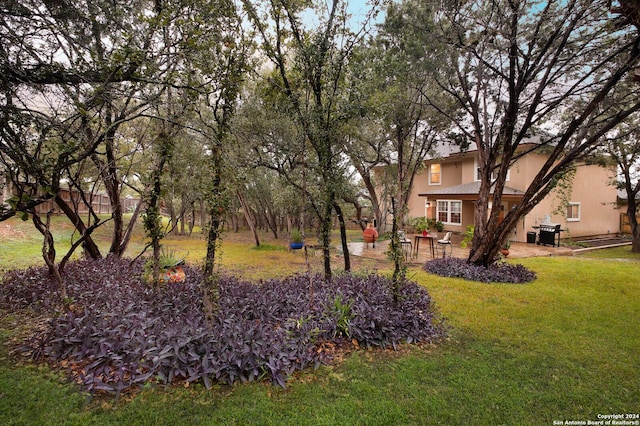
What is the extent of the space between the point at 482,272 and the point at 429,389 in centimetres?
565

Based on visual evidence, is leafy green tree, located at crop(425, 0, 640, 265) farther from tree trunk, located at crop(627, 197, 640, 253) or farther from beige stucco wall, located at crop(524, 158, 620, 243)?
tree trunk, located at crop(627, 197, 640, 253)

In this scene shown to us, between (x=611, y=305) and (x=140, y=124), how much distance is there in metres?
10.3

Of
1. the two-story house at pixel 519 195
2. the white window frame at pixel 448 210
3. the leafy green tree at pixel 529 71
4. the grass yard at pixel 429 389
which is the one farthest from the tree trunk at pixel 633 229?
the grass yard at pixel 429 389

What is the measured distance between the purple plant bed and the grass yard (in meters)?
0.17

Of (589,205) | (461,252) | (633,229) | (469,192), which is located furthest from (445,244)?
(589,205)

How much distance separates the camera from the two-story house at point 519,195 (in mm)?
14508

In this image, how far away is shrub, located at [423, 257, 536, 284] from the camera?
7.34 m

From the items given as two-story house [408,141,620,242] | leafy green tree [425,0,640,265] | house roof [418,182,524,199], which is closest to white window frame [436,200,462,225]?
two-story house [408,141,620,242]

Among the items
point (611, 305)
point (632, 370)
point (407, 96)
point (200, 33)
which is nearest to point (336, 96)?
point (200, 33)

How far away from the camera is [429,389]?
9.41 ft

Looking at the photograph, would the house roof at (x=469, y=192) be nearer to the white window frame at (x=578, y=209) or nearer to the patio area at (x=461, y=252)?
the patio area at (x=461, y=252)

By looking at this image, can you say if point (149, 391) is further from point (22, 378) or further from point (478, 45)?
point (478, 45)

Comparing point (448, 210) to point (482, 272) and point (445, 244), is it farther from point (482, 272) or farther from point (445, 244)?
point (482, 272)

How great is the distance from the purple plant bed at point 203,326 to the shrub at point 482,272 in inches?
113
